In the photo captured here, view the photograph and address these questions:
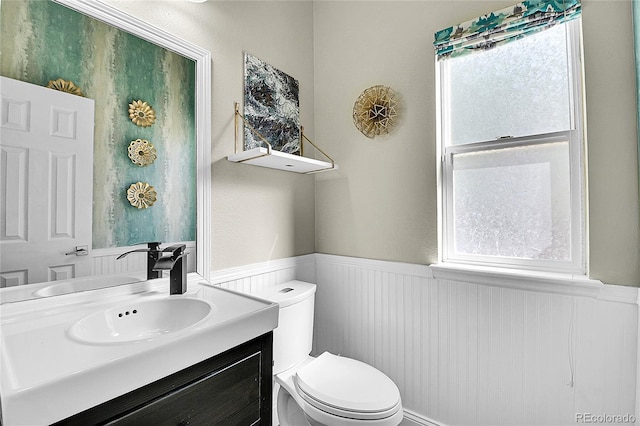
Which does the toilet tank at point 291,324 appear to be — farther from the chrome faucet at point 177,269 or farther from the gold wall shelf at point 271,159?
the gold wall shelf at point 271,159

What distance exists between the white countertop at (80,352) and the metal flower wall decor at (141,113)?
0.66 metres

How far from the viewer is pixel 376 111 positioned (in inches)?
68.7

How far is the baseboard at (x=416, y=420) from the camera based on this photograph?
1556 mm

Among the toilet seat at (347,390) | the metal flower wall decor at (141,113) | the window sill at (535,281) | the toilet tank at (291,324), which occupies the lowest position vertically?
the toilet seat at (347,390)

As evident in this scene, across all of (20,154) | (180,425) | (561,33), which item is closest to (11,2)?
(20,154)

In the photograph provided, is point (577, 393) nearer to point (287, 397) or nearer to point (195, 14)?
point (287, 397)

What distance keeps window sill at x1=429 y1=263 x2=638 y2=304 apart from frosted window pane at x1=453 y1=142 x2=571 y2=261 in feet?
0.33

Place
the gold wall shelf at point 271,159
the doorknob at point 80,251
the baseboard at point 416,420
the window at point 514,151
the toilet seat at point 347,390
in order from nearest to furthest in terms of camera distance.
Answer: the doorknob at point 80,251, the toilet seat at point 347,390, the window at point 514,151, the gold wall shelf at point 271,159, the baseboard at point 416,420

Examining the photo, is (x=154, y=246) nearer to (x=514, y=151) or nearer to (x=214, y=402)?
(x=214, y=402)

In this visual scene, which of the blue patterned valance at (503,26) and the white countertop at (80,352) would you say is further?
the blue patterned valance at (503,26)

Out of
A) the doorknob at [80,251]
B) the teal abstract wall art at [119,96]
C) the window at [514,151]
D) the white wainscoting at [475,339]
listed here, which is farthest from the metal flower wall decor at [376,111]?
the doorknob at [80,251]

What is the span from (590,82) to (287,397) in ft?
6.13

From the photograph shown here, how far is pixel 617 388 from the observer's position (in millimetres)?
1130

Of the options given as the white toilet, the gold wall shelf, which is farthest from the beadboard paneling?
the gold wall shelf
